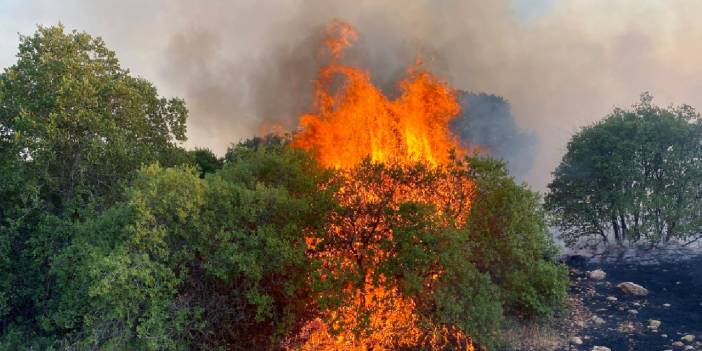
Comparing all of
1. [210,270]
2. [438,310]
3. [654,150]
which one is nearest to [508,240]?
[438,310]

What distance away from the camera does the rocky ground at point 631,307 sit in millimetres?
20062

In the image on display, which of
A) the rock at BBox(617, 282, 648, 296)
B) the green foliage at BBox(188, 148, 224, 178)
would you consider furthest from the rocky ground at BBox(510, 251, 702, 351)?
the green foliage at BBox(188, 148, 224, 178)

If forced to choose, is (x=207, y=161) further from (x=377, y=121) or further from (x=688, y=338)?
(x=688, y=338)

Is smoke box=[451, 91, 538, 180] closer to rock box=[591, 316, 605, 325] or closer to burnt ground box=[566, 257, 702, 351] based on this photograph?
burnt ground box=[566, 257, 702, 351]

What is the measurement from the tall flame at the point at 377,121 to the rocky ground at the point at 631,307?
9520 millimetres

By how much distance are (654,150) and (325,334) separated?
28896 millimetres

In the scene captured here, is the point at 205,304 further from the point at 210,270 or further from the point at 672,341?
the point at 672,341

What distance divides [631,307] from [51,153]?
28.7m

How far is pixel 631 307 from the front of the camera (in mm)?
24859

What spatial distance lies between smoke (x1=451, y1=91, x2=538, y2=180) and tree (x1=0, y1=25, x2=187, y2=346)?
32212 mm

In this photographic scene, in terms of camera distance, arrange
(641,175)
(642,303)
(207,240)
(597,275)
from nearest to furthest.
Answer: (207,240), (642,303), (597,275), (641,175)

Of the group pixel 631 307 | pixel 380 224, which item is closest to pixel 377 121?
pixel 380 224

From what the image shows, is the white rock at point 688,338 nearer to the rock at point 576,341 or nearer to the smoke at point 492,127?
the rock at point 576,341

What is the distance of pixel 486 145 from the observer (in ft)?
167
